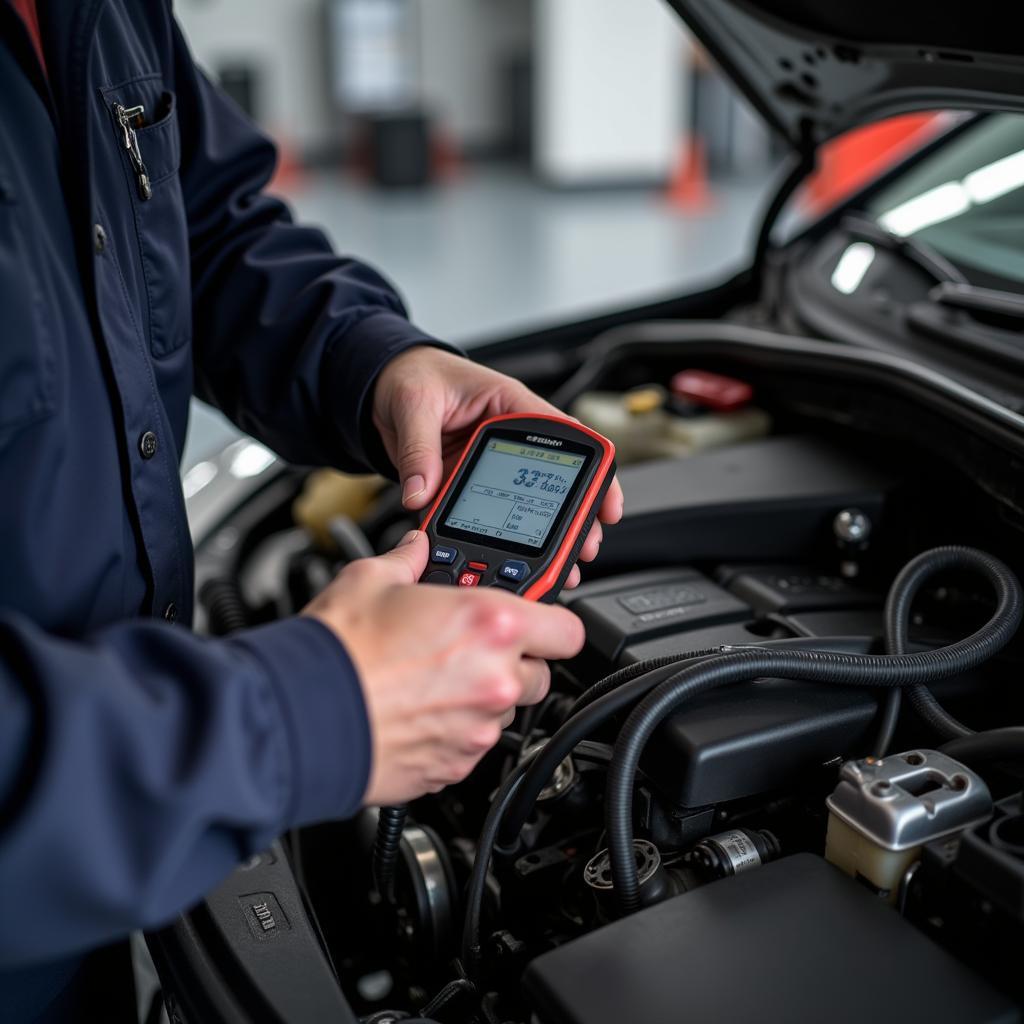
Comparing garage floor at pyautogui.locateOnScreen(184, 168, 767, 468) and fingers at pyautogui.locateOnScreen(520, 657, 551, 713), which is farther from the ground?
fingers at pyautogui.locateOnScreen(520, 657, 551, 713)

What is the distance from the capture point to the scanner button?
0.78 meters

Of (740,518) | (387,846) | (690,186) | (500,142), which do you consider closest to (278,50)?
(500,142)

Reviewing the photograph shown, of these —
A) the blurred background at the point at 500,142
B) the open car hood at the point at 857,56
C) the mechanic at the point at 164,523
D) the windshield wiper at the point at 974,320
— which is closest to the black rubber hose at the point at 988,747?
the mechanic at the point at 164,523

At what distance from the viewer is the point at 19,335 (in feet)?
2.17

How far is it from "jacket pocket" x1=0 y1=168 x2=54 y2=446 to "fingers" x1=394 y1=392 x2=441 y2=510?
27 centimetres

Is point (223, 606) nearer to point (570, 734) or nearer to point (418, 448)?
point (418, 448)


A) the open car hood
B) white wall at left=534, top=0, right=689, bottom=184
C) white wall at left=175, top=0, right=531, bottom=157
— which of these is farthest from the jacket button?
white wall at left=175, top=0, right=531, bottom=157

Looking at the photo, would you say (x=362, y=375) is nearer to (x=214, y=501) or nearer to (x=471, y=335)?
(x=214, y=501)

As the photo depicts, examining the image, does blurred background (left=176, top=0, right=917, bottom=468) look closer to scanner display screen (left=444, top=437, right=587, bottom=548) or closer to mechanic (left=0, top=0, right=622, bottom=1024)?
mechanic (left=0, top=0, right=622, bottom=1024)

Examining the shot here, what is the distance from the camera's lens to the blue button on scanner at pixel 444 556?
81cm

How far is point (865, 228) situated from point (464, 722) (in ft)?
3.50

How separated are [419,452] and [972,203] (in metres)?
0.86

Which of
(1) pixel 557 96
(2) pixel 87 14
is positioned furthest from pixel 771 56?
(1) pixel 557 96

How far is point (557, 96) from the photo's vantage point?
22.3 ft
